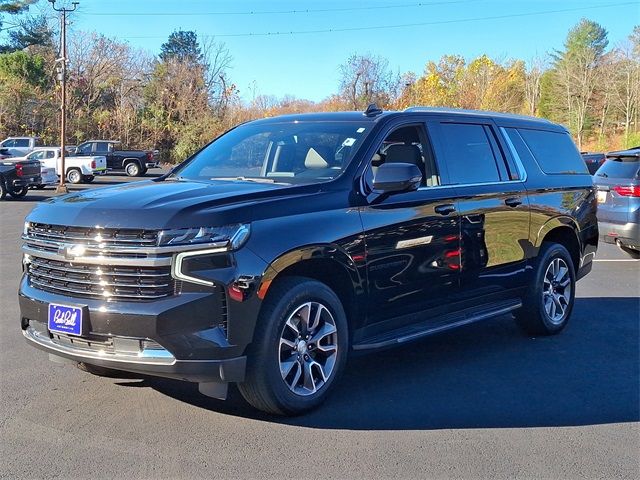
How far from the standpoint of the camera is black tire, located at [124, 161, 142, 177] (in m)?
35.8

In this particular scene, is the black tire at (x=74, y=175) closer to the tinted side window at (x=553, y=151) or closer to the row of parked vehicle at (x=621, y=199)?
the row of parked vehicle at (x=621, y=199)

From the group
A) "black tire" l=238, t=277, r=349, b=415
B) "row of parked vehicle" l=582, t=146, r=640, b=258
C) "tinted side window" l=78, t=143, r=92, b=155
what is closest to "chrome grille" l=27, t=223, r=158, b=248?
"black tire" l=238, t=277, r=349, b=415

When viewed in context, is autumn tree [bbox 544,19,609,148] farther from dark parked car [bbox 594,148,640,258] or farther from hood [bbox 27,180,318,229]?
hood [bbox 27,180,318,229]

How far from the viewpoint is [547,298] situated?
A: 256 inches

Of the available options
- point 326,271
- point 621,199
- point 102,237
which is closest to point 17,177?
point 621,199

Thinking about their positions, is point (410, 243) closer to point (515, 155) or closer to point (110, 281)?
point (515, 155)

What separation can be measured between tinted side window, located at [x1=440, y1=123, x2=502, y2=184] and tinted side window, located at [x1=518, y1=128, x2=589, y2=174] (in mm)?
760

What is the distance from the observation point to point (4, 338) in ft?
19.9

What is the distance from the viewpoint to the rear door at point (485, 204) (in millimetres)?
5496

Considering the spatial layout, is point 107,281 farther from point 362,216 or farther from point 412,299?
point 412,299

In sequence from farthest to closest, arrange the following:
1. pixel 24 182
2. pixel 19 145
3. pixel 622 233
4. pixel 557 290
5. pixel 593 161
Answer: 1. pixel 19 145
2. pixel 593 161
3. pixel 24 182
4. pixel 622 233
5. pixel 557 290

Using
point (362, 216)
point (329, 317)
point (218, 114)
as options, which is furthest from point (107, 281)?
point (218, 114)

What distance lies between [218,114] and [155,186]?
43.3 metres

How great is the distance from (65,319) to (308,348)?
60.0 inches
